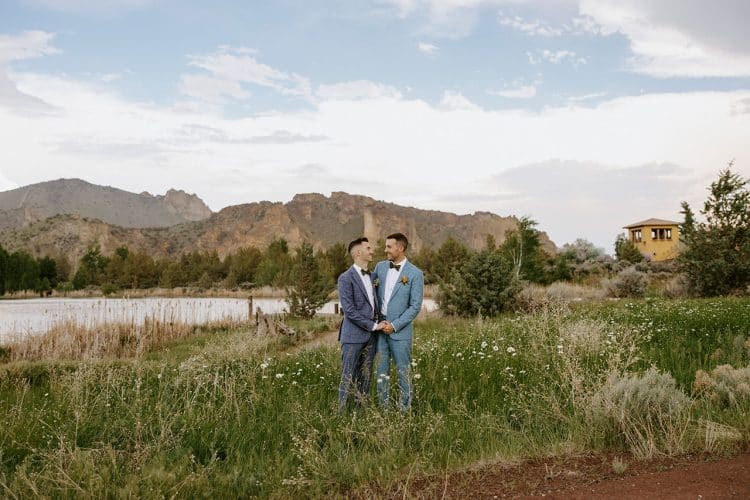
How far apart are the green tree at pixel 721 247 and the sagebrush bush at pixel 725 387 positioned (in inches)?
624

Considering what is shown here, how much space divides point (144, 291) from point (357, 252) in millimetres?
53920

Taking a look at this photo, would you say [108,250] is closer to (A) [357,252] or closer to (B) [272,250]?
(B) [272,250]

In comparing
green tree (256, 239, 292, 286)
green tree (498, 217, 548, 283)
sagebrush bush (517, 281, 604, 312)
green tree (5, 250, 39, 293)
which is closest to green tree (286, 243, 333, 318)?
sagebrush bush (517, 281, 604, 312)

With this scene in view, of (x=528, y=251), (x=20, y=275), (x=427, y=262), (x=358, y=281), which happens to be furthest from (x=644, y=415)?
(x=20, y=275)

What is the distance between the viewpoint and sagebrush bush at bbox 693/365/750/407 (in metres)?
6.27

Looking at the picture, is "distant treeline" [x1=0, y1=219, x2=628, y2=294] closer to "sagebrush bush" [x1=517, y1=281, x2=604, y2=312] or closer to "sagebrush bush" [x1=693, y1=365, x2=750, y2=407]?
"sagebrush bush" [x1=517, y1=281, x2=604, y2=312]

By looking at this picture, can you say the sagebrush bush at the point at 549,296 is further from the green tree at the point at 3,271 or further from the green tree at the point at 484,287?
the green tree at the point at 3,271

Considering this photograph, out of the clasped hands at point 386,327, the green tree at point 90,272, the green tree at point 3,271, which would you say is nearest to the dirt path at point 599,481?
the clasped hands at point 386,327

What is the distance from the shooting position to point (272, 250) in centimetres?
5622

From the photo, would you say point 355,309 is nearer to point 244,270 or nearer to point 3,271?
point 244,270

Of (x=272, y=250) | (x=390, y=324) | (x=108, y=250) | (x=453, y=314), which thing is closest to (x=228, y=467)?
(x=390, y=324)

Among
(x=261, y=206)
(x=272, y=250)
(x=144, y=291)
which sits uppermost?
(x=261, y=206)

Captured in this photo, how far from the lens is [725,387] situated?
6395mm

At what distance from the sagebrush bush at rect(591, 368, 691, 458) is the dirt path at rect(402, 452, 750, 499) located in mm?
185
